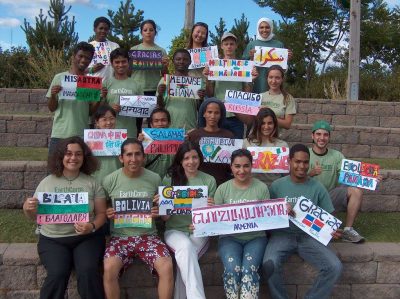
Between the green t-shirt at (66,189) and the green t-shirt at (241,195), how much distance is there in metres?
0.97

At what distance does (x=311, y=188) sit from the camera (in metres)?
4.23

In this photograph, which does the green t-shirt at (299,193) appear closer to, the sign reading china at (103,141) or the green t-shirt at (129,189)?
the green t-shirt at (129,189)

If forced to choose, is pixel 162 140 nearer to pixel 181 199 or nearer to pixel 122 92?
pixel 122 92

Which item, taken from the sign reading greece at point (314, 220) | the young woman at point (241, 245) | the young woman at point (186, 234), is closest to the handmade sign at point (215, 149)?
the young woman at point (186, 234)

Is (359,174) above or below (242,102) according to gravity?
below

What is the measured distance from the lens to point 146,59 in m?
5.60

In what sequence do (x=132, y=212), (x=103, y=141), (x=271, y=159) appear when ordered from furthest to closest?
1. (x=271, y=159)
2. (x=103, y=141)
3. (x=132, y=212)

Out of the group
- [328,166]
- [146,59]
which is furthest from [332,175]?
[146,59]

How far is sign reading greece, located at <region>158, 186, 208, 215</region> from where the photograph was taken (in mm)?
3975

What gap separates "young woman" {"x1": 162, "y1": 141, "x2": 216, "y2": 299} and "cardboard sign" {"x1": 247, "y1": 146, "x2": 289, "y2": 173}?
0.63 metres

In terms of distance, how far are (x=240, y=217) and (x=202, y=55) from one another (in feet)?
7.76

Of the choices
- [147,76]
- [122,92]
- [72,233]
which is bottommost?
[72,233]

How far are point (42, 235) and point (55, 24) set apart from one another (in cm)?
1166

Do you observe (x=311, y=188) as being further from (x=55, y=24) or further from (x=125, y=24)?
(x=125, y=24)
